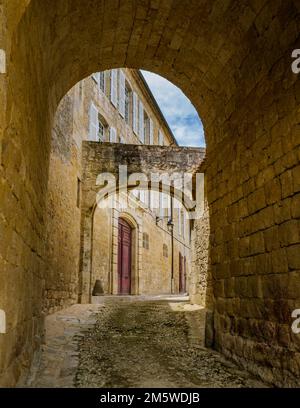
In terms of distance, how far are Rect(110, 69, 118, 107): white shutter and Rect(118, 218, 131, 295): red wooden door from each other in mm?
4377

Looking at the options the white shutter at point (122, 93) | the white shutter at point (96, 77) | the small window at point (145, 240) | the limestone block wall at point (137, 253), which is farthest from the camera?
the small window at point (145, 240)

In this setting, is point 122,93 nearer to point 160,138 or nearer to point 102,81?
point 102,81

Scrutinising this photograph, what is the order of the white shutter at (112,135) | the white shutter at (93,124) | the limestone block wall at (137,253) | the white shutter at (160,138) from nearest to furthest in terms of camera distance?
1. the white shutter at (93,124)
2. the limestone block wall at (137,253)
3. the white shutter at (112,135)
4. the white shutter at (160,138)

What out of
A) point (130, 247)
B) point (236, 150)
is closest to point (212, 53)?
point (236, 150)

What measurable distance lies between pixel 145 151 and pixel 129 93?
22.5ft

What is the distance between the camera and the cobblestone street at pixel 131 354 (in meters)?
3.41

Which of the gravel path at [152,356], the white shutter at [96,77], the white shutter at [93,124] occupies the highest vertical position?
the white shutter at [96,77]

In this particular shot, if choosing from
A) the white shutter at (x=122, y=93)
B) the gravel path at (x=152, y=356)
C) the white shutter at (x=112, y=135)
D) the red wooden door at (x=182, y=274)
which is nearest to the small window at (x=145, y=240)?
the white shutter at (x=112, y=135)

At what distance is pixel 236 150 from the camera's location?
4188 mm

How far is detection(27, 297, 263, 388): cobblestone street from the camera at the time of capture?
341 cm

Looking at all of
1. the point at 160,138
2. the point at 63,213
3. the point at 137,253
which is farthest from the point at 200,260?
the point at 160,138

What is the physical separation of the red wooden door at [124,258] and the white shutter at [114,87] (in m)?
4.38

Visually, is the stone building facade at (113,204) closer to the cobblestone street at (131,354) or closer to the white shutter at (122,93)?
the white shutter at (122,93)

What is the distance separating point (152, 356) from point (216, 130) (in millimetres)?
2780
